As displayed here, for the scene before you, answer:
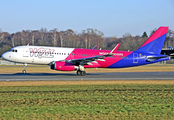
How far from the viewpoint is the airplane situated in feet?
104

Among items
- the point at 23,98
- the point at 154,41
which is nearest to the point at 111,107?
the point at 23,98

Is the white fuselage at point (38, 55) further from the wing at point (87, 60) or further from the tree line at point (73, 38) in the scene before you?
the tree line at point (73, 38)

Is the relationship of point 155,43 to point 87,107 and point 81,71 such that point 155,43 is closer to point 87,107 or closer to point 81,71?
point 81,71

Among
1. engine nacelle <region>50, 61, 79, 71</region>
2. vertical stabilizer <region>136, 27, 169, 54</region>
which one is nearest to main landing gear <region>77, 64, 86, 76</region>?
engine nacelle <region>50, 61, 79, 71</region>

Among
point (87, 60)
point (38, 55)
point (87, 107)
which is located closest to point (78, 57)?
point (87, 60)

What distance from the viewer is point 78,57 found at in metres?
33.3

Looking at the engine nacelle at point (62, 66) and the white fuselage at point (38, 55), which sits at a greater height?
the white fuselage at point (38, 55)

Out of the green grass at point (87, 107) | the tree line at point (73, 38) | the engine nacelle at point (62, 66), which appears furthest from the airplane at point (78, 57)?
the tree line at point (73, 38)

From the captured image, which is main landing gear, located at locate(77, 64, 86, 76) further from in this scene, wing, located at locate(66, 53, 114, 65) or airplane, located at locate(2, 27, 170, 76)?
wing, located at locate(66, 53, 114, 65)

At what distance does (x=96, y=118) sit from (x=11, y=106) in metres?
4.76

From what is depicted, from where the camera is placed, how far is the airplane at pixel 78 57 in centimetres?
3184

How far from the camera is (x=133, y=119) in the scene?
999cm

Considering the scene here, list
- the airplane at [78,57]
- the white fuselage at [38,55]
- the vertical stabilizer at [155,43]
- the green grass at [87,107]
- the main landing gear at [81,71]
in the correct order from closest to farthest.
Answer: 1. the green grass at [87,107]
2. the airplane at [78,57]
3. the white fuselage at [38,55]
4. the main landing gear at [81,71]
5. the vertical stabilizer at [155,43]

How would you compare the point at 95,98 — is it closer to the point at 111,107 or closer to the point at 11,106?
the point at 111,107
